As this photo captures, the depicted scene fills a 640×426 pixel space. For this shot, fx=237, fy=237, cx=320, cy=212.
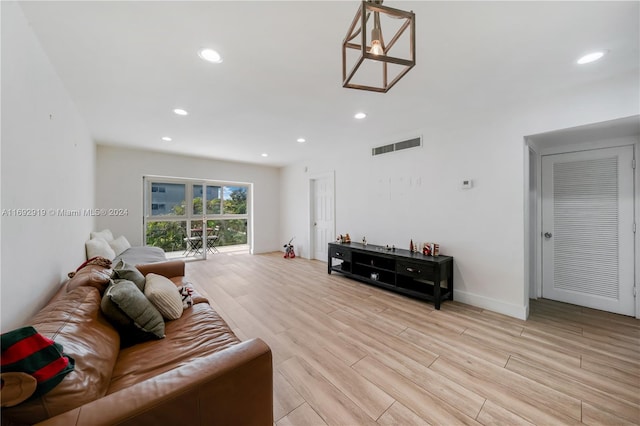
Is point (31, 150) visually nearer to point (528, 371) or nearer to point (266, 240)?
point (528, 371)

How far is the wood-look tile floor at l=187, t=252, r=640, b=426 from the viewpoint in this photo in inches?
58.8

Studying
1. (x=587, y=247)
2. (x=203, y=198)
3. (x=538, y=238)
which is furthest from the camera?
(x=203, y=198)

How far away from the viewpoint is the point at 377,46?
3.44 feet

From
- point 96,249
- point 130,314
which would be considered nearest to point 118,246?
point 96,249

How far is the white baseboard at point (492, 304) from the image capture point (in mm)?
2686

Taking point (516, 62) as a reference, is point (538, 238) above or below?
below

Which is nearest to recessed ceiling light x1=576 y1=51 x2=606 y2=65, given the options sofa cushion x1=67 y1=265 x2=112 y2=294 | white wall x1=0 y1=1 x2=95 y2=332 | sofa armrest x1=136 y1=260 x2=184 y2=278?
white wall x1=0 y1=1 x2=95 y2=332

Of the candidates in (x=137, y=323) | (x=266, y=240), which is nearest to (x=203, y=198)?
(x=266, y=240)

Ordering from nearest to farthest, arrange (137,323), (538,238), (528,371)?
(137,323)
(528,371)
(538,238)

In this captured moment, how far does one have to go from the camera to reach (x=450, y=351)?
2.09m

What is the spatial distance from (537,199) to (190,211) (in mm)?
6650

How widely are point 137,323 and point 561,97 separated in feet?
13.8

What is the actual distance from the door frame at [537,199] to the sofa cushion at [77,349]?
3715mm

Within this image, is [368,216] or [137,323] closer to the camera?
[137,323]
